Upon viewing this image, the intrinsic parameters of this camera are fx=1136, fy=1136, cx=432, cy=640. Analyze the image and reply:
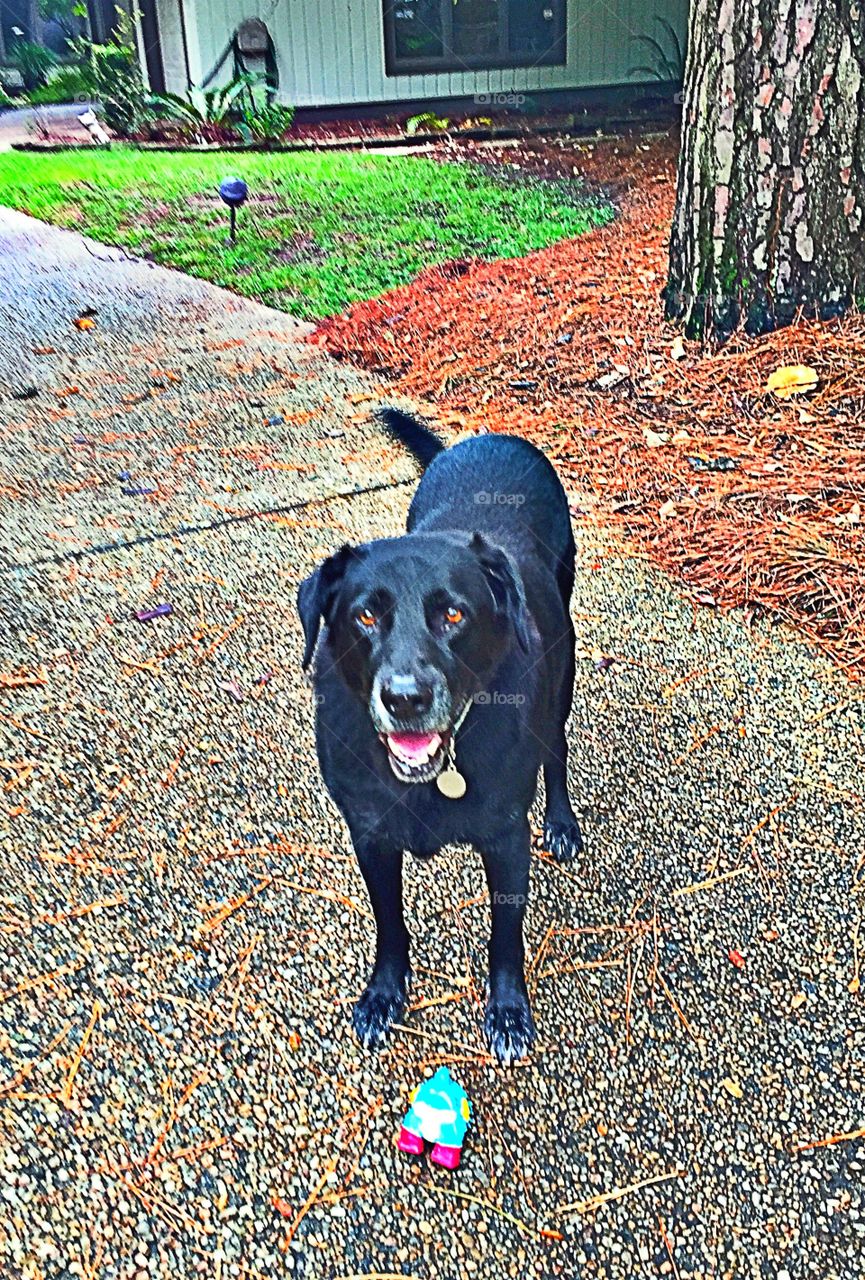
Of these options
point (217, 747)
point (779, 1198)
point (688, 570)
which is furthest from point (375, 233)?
point (779, 1198)

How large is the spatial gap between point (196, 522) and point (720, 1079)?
293 centimetres

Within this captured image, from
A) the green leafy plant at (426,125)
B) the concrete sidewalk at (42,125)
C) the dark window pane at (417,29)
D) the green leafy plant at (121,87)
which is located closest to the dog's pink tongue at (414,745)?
the green leafy plant at (426,125)

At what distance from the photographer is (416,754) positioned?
1.92 m

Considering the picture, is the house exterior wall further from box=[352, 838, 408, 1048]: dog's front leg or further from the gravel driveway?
box=[352, 838, 408, 1048]: dog's front leg

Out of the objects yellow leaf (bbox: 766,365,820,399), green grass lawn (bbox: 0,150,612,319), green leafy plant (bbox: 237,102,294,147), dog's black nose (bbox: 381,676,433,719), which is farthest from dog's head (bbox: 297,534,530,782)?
green leafy plant (bbox: 237,102,294,147)

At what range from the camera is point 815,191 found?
448 cm

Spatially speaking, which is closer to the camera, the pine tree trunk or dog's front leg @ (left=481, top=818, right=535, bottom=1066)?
dog's front leg @ (left=481, top=818, right=535, bottom=1066)

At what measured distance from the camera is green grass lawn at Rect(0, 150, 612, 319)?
25.1 feet

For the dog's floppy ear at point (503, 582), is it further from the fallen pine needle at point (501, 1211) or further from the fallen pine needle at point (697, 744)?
the fallen pine needle at point (697, 744)

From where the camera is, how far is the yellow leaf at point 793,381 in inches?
174

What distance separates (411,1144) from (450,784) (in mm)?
632

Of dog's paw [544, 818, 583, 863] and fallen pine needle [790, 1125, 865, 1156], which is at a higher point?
fallen pine needle [790, 1125, 865, 1156]

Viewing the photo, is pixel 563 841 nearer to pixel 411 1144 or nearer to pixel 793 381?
pixel 411 1144

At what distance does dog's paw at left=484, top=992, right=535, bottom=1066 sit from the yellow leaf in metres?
→ 3.01
